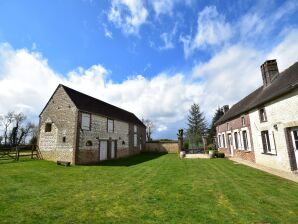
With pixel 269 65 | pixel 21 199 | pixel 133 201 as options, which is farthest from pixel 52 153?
pixel 269 65

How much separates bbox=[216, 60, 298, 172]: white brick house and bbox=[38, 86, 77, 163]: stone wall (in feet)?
48.0

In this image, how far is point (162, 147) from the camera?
31.6m

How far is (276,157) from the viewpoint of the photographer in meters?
11.1

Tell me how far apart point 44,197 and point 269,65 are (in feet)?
55.9

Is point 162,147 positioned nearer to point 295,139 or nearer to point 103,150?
point 103,150

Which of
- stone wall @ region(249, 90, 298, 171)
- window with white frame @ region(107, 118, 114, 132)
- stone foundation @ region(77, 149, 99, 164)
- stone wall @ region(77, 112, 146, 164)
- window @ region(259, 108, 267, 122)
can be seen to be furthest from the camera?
window with white frame @ region(107, 118, 114, 132)

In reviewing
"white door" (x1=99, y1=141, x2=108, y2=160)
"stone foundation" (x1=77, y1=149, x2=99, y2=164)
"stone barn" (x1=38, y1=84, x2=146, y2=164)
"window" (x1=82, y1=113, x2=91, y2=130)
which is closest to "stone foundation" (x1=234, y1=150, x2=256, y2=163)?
"stone barn" (x1=38, y1=84, x2=146, y2=164)

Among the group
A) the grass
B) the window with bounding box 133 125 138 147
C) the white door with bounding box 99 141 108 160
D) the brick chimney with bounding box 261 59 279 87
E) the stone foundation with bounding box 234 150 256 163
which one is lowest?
the grass

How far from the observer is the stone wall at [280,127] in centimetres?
957

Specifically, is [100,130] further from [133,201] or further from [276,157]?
[276,157]

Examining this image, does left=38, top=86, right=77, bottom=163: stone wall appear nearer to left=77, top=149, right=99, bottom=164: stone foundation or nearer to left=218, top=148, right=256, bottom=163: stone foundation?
left=77, top=149, right=99, bottom=164: stone foundation

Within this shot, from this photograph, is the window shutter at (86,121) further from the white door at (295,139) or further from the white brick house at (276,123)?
the white door at (295,139)

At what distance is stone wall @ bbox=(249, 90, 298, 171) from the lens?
9570 mm

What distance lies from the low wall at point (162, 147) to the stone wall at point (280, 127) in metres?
18.4
